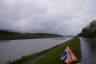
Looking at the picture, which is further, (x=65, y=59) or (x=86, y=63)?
(x=86, y=63)

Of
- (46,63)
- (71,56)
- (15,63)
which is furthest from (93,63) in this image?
(15,63)

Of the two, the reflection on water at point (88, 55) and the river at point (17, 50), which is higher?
the reflection on water at point (88, 55)

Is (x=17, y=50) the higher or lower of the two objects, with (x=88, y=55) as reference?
lower

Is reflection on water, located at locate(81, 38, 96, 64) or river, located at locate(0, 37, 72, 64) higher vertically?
reflection on water, located at locate(81, 38, 96, 64)

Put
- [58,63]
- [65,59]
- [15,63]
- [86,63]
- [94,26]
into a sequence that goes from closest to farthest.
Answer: [65,59] < [58,63] < [86,63] < [15,63] < [94,26]

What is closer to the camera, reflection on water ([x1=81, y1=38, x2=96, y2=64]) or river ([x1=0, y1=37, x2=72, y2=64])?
reflection on water ([x1=81, y1=38, x2=96, y2=64])

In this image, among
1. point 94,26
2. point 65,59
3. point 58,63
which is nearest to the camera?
point 65,59

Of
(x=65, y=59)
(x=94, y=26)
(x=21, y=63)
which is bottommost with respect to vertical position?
(x=21, y=63)

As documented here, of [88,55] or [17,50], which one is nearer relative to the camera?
[88,55]

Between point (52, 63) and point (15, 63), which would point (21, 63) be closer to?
point (15, 63)

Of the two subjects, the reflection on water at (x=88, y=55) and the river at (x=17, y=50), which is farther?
the river at (x=17, y=50)

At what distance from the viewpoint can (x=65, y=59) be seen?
44.9ft

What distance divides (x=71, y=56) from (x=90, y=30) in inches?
5195

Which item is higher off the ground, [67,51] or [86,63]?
[67,51]
